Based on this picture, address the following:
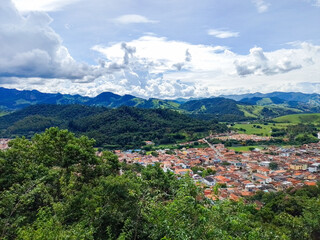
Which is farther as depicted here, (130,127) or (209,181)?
(130,127)

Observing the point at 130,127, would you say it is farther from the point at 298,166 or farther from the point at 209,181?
the point at 298,166

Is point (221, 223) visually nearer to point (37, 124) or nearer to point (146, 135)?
point (146, 135)

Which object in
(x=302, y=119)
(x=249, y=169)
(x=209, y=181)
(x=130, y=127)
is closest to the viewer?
(x=209, y=181)

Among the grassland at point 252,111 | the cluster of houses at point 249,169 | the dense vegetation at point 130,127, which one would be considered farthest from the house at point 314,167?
the grassland at point 252,111

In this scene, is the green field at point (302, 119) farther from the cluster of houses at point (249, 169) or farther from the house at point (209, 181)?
the house at point (209, 181)

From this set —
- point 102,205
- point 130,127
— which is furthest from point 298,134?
point 102,205

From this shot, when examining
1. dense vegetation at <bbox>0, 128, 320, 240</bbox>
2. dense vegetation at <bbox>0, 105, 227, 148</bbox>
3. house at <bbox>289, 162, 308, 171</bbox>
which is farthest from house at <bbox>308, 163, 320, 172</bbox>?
dense vegetation at <bbox>0, 105, 227, 148</bbox>

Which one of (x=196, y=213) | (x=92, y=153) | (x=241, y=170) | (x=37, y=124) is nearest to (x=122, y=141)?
(x=241, y=170)

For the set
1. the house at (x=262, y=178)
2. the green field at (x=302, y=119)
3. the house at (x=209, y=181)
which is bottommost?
the green field at (x=302, y=119)
